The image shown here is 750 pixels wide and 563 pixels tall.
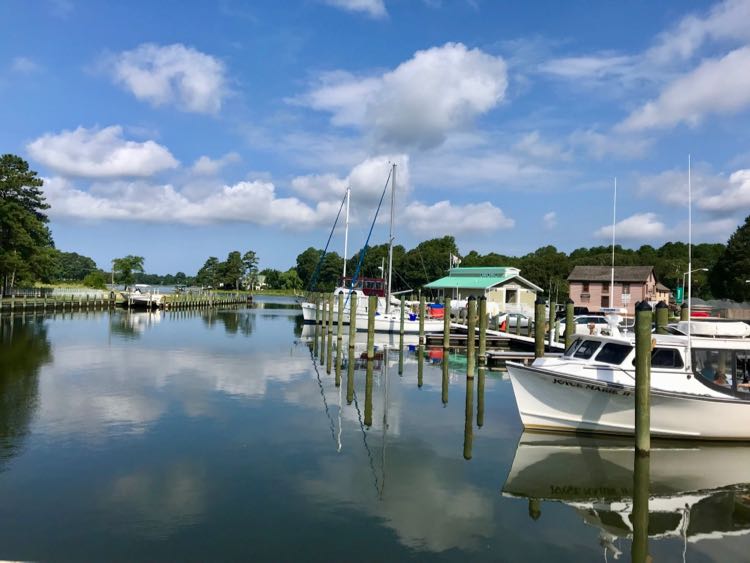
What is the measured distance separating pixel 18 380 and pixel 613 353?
752 inches

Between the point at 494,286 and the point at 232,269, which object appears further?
the point at 232,269

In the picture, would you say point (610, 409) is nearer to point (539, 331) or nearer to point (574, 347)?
point (574, 347)

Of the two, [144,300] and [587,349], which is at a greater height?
[587,349]

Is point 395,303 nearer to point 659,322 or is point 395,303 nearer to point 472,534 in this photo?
point 659,322

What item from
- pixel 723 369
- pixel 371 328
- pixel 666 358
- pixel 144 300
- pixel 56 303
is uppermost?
pixel 666 358

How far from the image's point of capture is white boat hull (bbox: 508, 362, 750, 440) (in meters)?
13.6

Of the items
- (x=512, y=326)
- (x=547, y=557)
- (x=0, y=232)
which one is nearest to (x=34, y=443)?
(x=547, y=557)

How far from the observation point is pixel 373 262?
11619 centimetres

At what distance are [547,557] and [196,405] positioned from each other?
11.8 meters

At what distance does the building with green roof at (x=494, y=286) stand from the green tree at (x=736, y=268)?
24.8 m

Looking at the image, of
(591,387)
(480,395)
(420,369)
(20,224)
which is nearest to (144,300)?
(20,224)

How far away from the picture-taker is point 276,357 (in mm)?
30094

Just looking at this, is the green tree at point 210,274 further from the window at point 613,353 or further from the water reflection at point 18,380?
the window at point 613,353

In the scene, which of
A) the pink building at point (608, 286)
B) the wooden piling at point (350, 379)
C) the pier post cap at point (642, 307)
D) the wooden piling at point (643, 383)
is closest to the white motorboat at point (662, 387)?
the wooden piling at point (643, 383)
